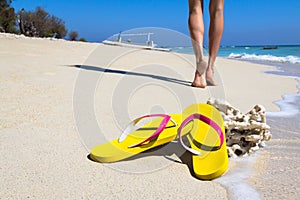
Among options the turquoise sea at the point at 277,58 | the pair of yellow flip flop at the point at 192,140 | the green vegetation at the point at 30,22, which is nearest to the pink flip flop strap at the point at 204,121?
the pair of yellow flip flop at the point at 192,140

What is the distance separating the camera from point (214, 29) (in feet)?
8.46

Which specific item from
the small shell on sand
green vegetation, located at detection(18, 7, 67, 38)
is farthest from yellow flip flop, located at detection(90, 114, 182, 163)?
green vegetation, located at detection(18, 7, 67, 38)

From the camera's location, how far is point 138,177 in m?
0.98

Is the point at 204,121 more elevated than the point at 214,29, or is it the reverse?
the point at 214,29

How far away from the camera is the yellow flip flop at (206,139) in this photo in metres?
1.00

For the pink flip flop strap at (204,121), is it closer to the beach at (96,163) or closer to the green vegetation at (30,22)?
the beach at (96,163)

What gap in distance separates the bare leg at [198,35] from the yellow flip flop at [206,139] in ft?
4.01

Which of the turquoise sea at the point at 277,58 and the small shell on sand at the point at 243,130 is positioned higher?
the small shell on sand at the point at 243,130

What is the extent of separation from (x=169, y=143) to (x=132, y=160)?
211 millimetres

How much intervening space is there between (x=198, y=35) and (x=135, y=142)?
1.53 metres

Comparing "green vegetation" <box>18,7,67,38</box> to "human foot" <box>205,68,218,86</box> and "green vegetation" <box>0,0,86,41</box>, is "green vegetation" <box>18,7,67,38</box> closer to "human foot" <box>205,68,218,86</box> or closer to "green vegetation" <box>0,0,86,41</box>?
"green vegetation" <box>0,0,86,41</box>

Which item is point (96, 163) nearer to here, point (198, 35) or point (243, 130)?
point (243, 130)

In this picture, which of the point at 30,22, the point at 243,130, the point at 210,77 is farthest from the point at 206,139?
the point at 30,22

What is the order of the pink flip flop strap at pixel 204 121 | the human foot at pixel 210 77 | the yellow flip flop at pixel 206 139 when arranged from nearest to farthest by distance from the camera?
the yellow flip flop at pixel 206 139, the pink flip flop strap at pixel 204 121, the human foot at pixel 210 77
